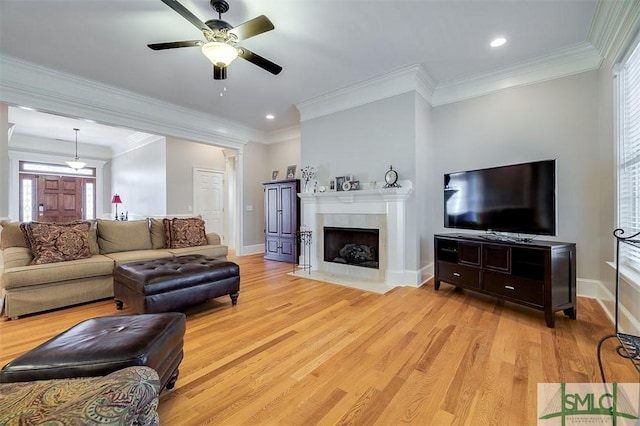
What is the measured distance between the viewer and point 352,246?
14.8 feet

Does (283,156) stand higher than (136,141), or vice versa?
(136,141)

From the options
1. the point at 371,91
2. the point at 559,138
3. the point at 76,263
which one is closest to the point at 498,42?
the point at 559,138

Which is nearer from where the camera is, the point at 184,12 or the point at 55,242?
the point at 184,12

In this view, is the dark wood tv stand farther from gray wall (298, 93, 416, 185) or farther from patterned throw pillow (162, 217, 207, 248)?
patterned throw pillow (162, 217, 207, 248)

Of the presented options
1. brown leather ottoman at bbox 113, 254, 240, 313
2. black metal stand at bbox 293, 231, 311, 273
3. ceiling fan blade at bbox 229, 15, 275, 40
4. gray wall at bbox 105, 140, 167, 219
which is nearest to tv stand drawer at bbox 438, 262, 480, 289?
black metal stand at bbox 293, 231, 311, 273

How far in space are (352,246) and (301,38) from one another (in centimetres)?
303

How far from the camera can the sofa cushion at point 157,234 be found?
13.9ft

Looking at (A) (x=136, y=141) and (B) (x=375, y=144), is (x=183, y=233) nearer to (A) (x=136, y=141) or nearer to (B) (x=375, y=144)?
(B) (x=375, y=144)

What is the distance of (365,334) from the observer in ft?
7.61

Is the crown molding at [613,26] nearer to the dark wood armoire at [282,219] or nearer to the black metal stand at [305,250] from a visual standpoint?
the black metal stand at [305,250]

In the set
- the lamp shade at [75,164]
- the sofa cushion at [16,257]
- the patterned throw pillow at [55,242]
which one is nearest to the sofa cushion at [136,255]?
the patterned throw pillow at [55,242]

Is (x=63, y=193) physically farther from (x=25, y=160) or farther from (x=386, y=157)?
(x=386, y=157)

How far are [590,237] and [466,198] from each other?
1.41m

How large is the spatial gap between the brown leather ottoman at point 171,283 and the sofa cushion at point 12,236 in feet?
4.51
